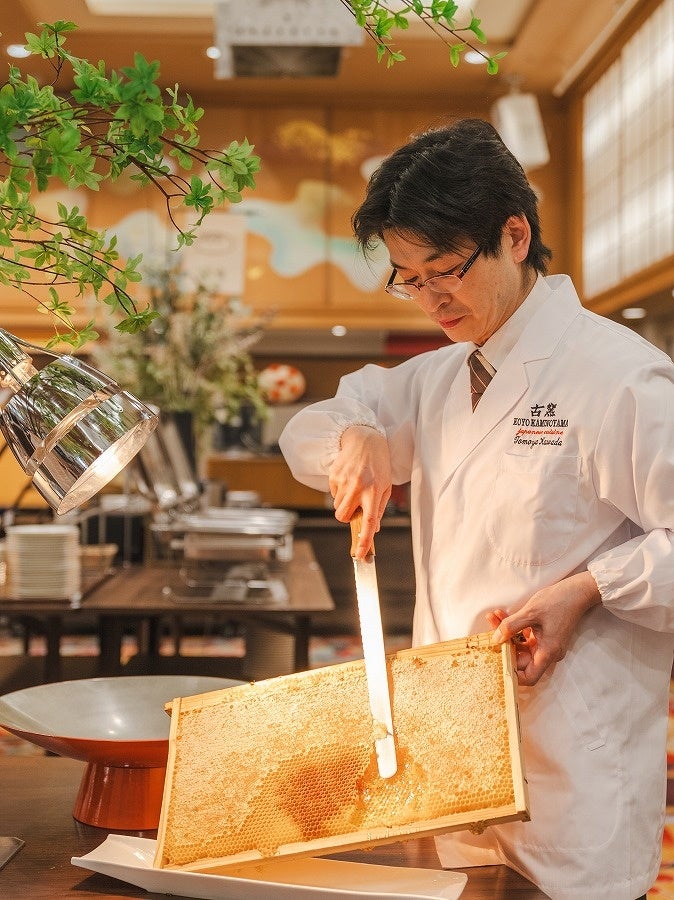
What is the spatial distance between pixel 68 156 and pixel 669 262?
416cm

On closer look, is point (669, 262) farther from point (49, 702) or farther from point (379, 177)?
point (49, 702)

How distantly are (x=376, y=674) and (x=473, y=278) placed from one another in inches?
20.7

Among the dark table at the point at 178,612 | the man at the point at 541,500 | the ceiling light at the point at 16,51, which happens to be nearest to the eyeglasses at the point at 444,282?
the man at the point at 541,500

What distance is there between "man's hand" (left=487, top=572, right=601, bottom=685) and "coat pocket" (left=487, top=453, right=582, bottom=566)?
0.22 feet

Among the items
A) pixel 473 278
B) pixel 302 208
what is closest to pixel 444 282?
pixel 473 278

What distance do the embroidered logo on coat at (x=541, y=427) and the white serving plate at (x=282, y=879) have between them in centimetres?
51

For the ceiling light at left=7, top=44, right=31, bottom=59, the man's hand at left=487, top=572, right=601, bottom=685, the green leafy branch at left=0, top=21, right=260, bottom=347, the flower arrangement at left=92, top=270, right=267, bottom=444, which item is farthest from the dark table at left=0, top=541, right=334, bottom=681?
the ceiling light at left=7, top=44, right=31, bottom=59

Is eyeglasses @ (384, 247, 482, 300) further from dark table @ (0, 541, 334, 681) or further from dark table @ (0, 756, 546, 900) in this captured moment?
dark table @ (0, 541, 334, 681)

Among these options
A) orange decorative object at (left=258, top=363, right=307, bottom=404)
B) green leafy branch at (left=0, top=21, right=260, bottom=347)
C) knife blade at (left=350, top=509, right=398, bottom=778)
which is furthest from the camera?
orange decorative object at (left=258, top=363, right=307, bottom=404)

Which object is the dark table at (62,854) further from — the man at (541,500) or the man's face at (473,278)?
the man's face at (473,278)

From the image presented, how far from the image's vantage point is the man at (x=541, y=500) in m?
1.15

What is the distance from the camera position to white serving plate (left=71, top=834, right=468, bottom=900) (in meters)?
0.98

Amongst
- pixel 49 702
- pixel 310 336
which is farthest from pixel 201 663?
pixel 310 336

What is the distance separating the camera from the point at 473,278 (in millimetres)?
1265
